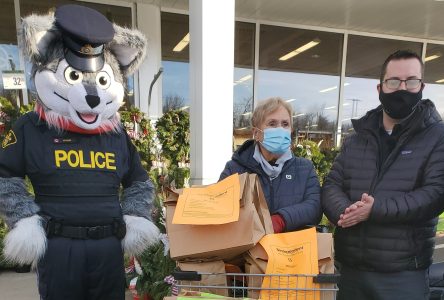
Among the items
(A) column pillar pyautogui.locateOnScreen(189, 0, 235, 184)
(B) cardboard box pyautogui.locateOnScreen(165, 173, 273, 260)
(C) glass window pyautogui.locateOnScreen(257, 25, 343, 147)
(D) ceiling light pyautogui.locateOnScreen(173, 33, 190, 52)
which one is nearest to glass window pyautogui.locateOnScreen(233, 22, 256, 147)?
(C) glass window pyautogui.locateOnScreen(257, 25, 343, 147)

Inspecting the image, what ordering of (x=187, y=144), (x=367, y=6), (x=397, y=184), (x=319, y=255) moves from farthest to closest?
(x=367, y=6), (x=187, y=144), (x=397, y=184), (x=319, y=255)

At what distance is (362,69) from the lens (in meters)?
8.34

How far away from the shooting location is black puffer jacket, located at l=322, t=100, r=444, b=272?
58.3 inches

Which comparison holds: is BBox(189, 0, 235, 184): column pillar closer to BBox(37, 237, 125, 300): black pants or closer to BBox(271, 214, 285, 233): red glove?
BBox(37, 237, 125, 300): black pants

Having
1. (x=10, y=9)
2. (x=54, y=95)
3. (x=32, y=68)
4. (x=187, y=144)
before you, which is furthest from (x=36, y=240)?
(x=10, y=9)

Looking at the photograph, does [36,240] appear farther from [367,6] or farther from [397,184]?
[367,6]

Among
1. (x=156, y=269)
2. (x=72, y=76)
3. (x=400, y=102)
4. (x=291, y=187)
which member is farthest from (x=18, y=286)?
(x=400, y=102)

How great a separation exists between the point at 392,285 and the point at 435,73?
9344mm

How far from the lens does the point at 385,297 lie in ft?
5.20

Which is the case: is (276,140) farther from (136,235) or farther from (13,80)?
(13,80)

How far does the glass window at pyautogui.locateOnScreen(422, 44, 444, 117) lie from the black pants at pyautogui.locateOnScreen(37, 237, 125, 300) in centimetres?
888

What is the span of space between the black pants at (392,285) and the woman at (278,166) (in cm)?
36

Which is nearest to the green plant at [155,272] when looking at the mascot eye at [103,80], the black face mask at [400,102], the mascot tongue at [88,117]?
the mascot tongue at [88,117]

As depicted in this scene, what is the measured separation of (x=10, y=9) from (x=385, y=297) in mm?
6613
